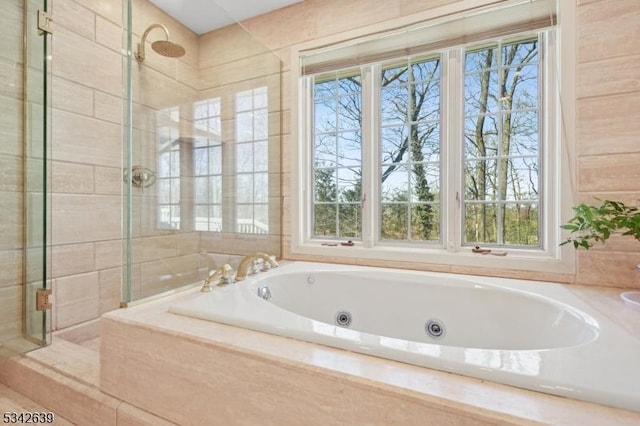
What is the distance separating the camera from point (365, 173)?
2215 millimetres

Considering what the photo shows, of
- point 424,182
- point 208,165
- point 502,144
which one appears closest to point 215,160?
point 208,165

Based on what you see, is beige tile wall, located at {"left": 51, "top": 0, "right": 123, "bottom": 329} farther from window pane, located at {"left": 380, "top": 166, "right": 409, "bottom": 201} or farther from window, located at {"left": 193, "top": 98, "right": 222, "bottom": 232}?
window pane, located at {"left": 380, "top": 166, "right": 409, "bottom": 201}

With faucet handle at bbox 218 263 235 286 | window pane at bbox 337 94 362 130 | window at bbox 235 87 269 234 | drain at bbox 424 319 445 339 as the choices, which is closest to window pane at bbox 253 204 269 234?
window at bbox 235 87 269 234

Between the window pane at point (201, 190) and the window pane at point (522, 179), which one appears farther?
the window pane at point (201, 190)

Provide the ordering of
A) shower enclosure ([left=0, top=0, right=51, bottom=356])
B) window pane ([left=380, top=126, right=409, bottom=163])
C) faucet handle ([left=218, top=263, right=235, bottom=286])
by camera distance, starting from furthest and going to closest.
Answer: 1. window pane ([left=380, top=126, right=409, bottom=163])
2. faucet handle ([left=218, top=263, right=235, bottom=286])
3. shower enclosure ([left=0, top=0, right=51, bottom=356])

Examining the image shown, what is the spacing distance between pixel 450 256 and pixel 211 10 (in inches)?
84.0

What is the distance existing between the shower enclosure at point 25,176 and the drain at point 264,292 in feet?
3.33

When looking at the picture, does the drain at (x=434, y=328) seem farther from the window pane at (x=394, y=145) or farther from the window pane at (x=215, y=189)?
the window pane at (x=215, y=189)

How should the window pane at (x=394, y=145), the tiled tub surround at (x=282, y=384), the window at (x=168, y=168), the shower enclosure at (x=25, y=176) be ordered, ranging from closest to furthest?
the tiled tub surround at (x=282, y=384), the shower enclosure at (x=25, y=176), the window at (x=168, y=168), the window pane at (x=394, y=145)

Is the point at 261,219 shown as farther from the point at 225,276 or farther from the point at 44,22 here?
the point at 44,22

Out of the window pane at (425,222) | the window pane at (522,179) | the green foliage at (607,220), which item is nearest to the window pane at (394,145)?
the window pane at (425,222)

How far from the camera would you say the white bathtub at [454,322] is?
2.43 feet

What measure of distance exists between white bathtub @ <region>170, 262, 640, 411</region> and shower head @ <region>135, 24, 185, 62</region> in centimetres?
119

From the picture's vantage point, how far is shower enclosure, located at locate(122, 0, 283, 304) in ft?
4.89
